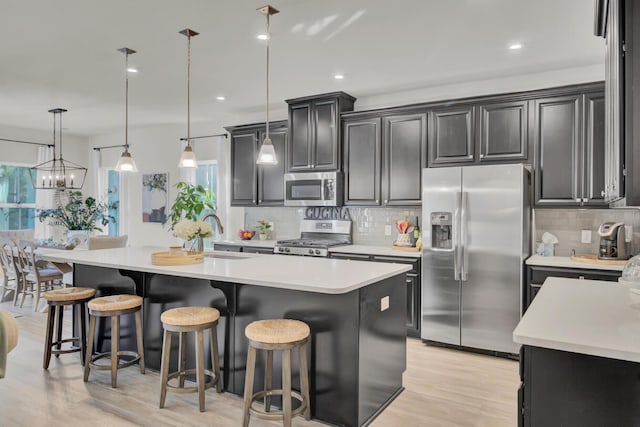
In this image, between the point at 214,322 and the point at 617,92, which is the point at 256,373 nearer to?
the point at 214,322

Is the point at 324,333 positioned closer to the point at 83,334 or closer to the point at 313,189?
the point at 83,334

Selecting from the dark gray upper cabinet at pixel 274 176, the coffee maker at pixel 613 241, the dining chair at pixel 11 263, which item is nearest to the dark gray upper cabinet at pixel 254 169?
the dark gray upper cabinet at pixel 274 176

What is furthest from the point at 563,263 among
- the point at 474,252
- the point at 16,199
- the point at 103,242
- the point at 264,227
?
the point at 16,199

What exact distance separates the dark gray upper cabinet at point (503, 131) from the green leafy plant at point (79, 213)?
668cm

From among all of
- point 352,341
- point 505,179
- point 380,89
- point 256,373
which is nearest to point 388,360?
point 352,341

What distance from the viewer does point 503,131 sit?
13.7ft

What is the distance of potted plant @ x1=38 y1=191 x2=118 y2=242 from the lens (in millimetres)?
7660

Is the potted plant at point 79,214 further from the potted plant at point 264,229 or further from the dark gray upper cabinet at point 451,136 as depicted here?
the dark gray upper cabinet at point 451,136

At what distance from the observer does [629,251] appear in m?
3.93

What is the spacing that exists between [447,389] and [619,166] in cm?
223

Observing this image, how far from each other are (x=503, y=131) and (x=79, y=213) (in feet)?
24.3

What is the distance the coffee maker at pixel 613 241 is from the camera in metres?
3.67

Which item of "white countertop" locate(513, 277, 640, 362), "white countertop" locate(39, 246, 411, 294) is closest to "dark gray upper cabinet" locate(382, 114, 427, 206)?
"white countertop" locate(39, 246, 411, 294)

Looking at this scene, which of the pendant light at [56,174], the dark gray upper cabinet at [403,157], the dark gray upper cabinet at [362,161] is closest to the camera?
the dark gray upper cabinet at [403,157]
